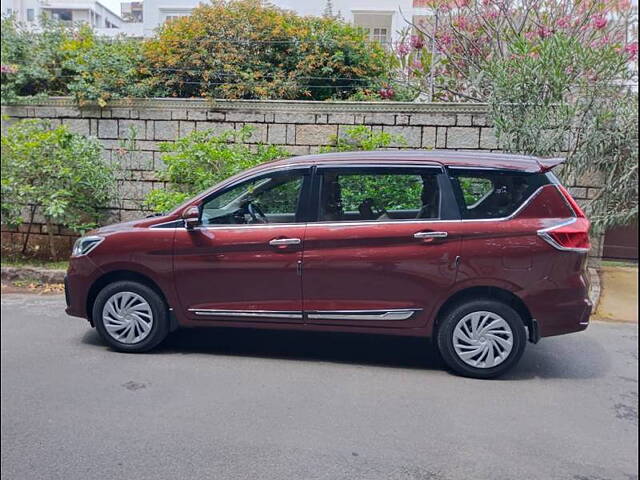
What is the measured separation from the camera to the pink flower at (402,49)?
242cm

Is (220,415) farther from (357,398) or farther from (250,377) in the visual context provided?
(357,398)

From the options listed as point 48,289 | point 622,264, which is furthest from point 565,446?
point 48,289

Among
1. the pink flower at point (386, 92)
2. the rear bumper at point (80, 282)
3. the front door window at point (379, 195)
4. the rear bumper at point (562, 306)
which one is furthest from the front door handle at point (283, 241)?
the rear bumper at point (562, 306)

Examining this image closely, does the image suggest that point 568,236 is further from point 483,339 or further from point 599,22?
point 599,22

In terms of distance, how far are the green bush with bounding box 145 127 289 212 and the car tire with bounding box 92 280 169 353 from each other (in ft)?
1.81

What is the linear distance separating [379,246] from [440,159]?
624 mm

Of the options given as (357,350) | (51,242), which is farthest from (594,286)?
(51,242)

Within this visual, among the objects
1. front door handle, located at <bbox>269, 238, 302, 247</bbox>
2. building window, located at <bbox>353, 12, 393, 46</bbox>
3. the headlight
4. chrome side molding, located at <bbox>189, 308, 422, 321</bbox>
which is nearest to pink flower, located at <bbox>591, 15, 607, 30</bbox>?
building window, located at <bbox>353, 12, 393, 46</bbox>

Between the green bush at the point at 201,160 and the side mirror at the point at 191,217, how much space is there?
2.6 inches

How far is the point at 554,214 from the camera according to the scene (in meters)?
3.24

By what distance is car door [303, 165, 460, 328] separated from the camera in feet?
10.2

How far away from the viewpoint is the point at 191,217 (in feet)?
11.3

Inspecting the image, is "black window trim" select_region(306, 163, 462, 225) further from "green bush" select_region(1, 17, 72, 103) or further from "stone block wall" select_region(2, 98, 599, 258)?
"green bush" select_region(1, 17, 72, 103)

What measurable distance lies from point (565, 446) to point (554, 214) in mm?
1178
